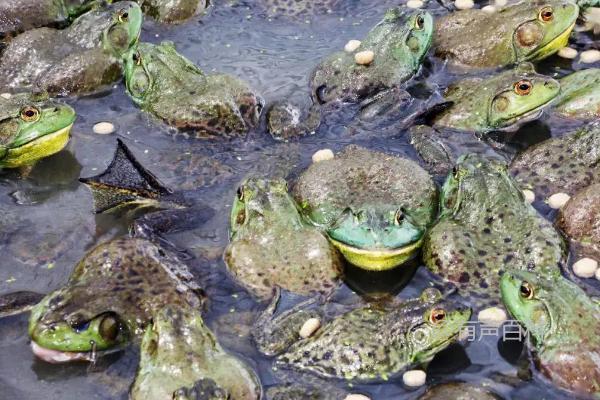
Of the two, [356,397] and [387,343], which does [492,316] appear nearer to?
[387,343]

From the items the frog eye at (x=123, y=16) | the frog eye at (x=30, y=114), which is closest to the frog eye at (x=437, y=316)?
the frog eye at (x=30, y=114)

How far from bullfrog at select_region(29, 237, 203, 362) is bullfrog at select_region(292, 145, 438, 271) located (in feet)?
3.84

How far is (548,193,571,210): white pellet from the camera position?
21.5 ft

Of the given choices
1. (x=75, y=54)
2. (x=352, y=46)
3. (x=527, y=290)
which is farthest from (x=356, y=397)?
(x=75, y=54)

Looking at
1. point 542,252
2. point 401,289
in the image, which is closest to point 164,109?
point 401,289

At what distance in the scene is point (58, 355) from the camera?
17.4 ft

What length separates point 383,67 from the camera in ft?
26.7

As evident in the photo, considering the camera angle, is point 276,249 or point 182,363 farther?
point 276,249

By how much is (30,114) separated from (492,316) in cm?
426

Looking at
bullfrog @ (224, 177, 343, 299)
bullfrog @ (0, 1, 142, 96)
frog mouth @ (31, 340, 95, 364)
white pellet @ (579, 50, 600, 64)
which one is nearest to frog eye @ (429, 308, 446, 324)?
bullfrog @ (224, 177, 343, 299)

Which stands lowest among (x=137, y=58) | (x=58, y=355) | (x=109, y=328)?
(x=58, y=355)

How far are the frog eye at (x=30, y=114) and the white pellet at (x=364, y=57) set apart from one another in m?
3.08

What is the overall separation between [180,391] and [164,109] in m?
3.86

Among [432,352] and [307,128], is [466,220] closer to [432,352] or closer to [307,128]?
[432,352]
